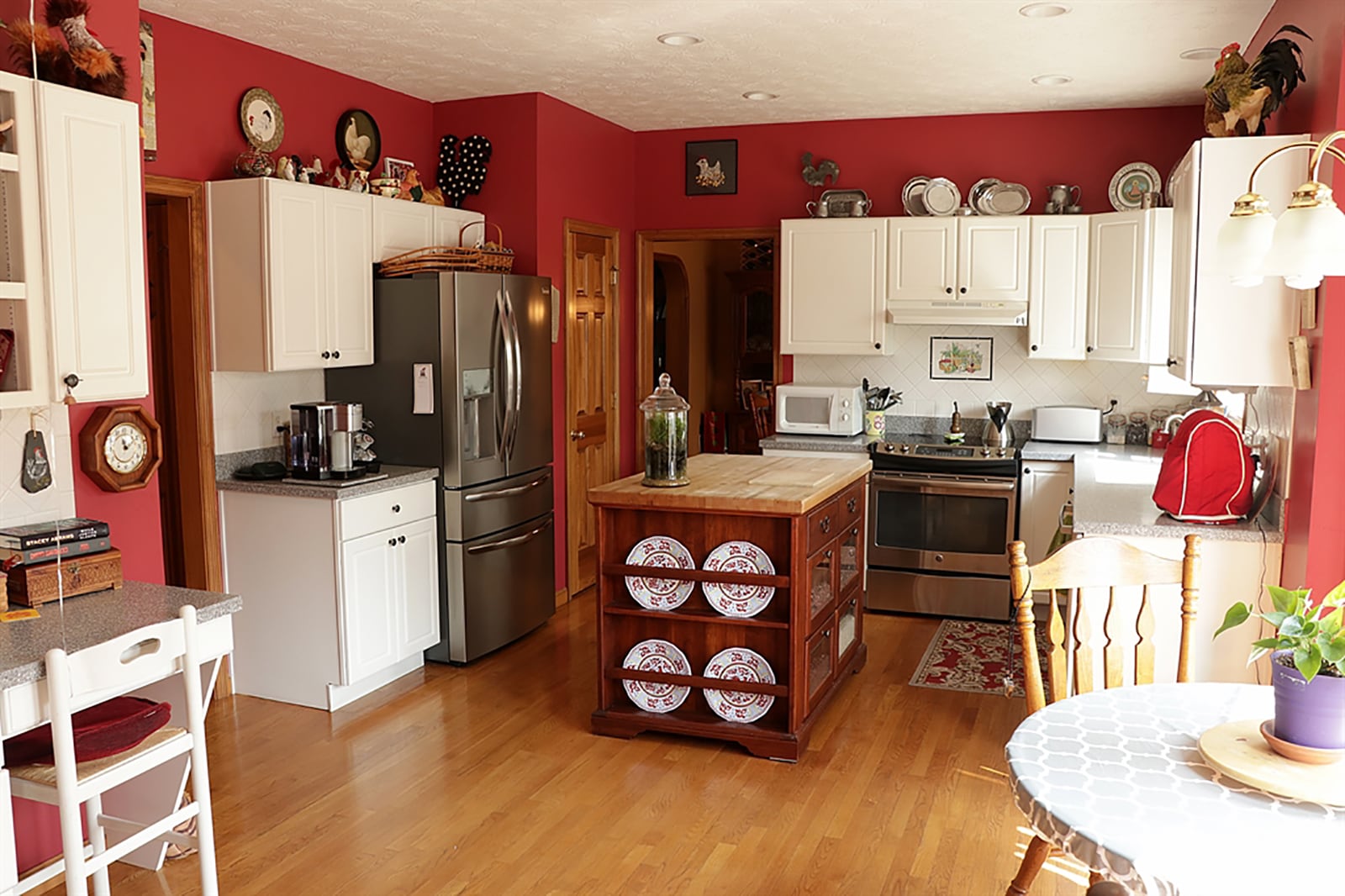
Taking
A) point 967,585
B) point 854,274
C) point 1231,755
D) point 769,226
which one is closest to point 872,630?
point 967,585

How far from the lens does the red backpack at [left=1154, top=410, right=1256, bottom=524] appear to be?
369 cm

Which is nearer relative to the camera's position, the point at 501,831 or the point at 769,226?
the point at 501,831

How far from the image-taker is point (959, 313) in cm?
589

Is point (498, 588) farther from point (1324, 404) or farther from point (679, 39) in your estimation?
point (1324, 404)

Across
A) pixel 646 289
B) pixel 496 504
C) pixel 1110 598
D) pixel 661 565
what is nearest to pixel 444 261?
pixel 496 504

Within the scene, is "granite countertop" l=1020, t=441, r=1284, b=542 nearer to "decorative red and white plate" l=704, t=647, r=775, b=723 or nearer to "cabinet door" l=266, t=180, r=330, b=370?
"decorative red and white plate" l=704, t=647, r=775, b=723

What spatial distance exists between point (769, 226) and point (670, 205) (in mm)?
646

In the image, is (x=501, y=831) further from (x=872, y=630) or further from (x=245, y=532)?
(x=872, y=630)

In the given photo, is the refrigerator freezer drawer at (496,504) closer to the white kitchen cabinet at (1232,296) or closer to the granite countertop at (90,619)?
A: the granite countertop at (90,619)

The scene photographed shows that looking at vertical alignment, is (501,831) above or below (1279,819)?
below

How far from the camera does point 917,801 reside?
11.7 feet

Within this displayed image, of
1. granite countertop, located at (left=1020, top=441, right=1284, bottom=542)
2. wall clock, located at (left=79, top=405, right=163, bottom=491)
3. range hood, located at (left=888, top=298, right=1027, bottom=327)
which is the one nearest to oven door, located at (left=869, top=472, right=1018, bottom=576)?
granite countertop, located at (left=1020, top=441, right=1284, bottom=542)

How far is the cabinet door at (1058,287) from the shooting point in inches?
224

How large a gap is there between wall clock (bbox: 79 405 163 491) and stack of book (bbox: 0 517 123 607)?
237 millimetres
